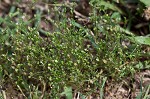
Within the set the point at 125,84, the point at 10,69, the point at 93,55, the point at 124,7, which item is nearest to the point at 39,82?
the point at 10,69

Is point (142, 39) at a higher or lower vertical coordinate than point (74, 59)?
higher

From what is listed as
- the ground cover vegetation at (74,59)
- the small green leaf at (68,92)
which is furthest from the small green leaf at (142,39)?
the small green leaf at (68,92)

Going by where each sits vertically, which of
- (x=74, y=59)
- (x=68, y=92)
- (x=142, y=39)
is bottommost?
(x=68, y=92)

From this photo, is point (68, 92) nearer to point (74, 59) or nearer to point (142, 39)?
point (74, 59)

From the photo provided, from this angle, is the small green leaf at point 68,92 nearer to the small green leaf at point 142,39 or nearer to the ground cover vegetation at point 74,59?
the ground cover vegetation at point 74,59

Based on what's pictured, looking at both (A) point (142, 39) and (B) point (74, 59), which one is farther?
(A) point (142, 39)

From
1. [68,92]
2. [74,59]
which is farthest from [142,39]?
[68,92]

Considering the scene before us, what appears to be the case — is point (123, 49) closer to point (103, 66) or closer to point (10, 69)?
point (103, 66)

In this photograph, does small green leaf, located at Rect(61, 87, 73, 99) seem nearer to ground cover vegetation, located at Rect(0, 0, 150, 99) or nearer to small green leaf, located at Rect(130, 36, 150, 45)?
ground cover vegetation, located at Rect(0, 0, 150, 99)
